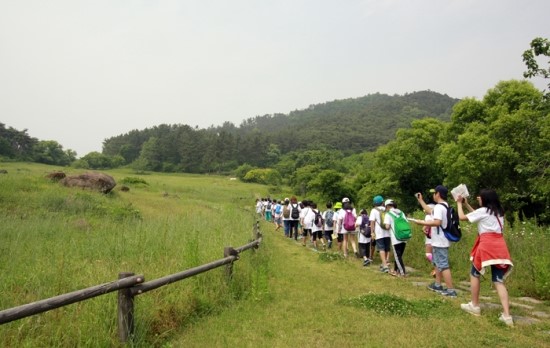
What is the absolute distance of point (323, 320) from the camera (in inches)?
207

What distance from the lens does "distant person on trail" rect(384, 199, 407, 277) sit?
Answer: 8.77 m

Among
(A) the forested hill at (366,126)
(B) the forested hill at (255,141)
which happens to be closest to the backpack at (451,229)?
(B) the forested hill at (255,141)

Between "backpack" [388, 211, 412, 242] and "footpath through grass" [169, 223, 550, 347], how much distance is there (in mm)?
Result: 1349

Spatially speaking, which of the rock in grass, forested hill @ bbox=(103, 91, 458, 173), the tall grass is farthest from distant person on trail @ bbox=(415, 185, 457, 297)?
Result: forested hill @ bbox=(103, 91, 458, 173)

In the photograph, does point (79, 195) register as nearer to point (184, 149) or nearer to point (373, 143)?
point (184, 149)

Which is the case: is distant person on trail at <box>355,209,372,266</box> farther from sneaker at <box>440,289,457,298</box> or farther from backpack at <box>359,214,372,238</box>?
sneaker at <box>440,289,457,298</box>

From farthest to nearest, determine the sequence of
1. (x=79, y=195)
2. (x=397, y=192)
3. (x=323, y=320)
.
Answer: (x=397, y=192) → (x=79, y=195) → (x=323, y=320)

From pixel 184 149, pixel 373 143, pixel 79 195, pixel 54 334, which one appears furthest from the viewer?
pixel 373 143

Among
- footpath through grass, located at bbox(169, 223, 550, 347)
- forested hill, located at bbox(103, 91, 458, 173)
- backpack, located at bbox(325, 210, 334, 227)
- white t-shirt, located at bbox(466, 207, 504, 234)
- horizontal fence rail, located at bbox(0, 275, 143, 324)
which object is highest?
forested hill, located at bbox(103, 91, 458, 173)

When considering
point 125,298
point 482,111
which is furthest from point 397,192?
point 125,298

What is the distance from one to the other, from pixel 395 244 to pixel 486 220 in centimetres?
351

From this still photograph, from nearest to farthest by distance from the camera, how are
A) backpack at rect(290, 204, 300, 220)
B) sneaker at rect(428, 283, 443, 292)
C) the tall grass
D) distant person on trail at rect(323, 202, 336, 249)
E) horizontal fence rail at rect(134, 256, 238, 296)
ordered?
the tall grass, horizontal fence rail at rect(134, 256, 238, 296), sneaker at rect(428, 283, 443, 292), distant person on trail at rect(323, 202, 336, 249), backpack at rect(290, 204, 300, 220)

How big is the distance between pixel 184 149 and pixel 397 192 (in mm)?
59800

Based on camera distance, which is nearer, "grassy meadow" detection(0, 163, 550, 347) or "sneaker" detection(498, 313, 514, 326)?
"grassy meadow" detection(0, 163, 550, 347)
